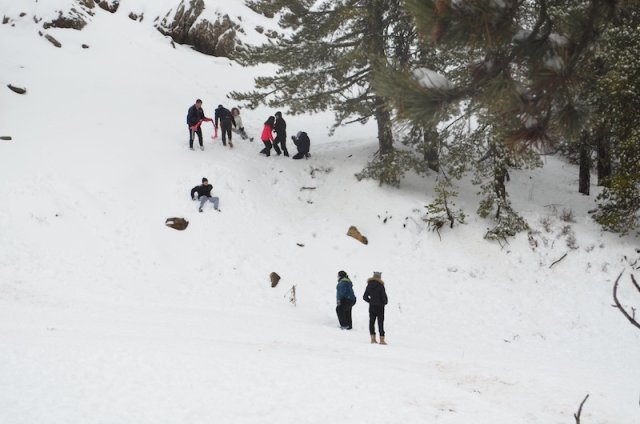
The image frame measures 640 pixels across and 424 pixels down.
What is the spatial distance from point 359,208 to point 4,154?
11.8 m

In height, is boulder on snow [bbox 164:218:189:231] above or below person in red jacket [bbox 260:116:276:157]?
below

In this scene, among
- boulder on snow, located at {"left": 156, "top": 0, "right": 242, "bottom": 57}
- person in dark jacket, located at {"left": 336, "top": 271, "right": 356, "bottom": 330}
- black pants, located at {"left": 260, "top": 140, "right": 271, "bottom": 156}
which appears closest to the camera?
person in dark jacket, located at {"left": 336, "top": 271, "right": 356, "bottom": 330}

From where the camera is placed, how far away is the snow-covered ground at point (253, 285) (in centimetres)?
589

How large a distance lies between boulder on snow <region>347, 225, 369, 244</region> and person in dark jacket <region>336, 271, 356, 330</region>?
3777 millimetres

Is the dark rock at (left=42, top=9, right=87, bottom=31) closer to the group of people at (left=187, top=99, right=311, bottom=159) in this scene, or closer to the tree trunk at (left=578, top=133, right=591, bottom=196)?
the group of people at (left=187, top=99, right=311, bottom=159)

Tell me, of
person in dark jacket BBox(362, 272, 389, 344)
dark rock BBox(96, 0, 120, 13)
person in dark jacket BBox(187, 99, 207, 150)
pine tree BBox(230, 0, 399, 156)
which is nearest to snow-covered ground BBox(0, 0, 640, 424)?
person in dark jacket BBox(362, 272, 389, 344)

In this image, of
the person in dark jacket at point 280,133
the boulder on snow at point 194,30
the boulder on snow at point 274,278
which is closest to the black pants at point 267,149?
the person in dark jacket at point 280,133

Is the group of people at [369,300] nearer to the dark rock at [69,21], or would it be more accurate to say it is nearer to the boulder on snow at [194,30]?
the boulder on snow at [194,30]

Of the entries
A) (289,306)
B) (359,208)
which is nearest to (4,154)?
(289,306)

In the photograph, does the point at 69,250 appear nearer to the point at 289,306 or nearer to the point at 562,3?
the point at 289,306

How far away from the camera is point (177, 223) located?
1450 centimetres

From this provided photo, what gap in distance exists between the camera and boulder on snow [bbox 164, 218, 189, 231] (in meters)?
14.4

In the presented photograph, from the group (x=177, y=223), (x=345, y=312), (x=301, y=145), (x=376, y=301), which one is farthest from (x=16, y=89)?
(x=376, y=301)

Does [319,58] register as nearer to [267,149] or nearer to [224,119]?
[267,149]
